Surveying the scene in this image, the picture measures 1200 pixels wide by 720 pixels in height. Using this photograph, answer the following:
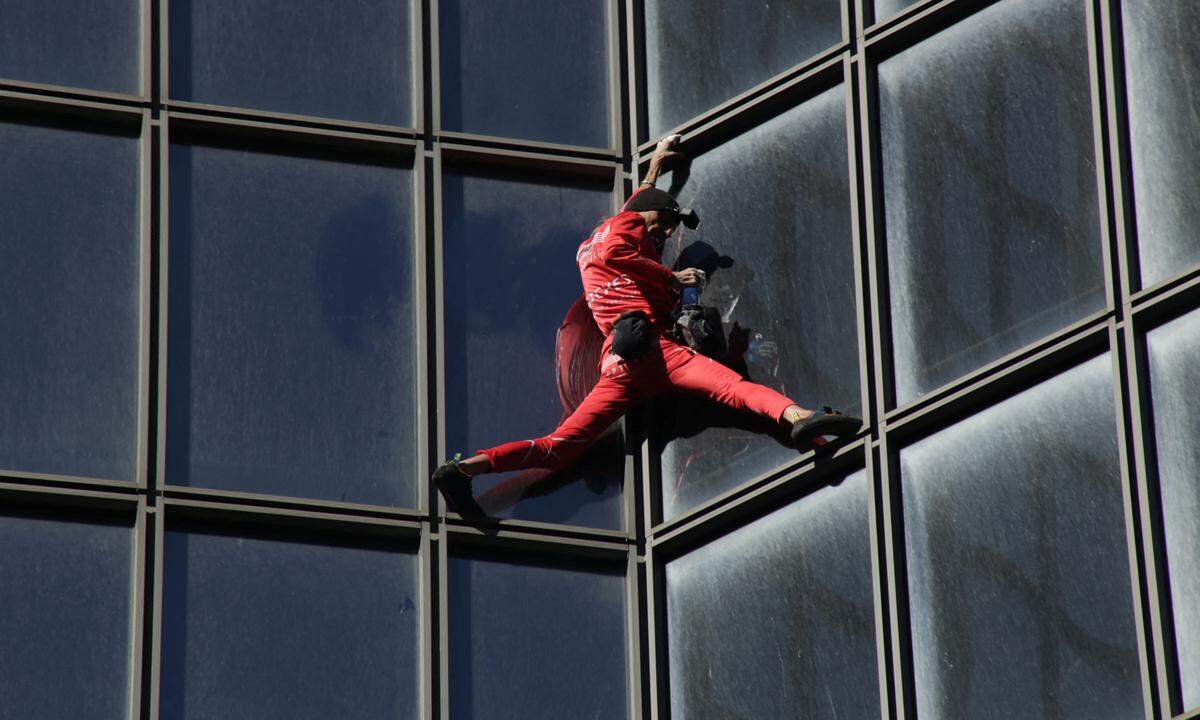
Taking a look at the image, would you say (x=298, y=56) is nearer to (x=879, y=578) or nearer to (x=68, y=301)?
(x=68, y=301)

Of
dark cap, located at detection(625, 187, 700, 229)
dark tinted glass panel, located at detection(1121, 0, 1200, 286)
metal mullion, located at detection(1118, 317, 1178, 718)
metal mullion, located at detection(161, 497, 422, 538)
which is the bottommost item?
metal mullion, located at detection(1118, 317, 1178, 718)

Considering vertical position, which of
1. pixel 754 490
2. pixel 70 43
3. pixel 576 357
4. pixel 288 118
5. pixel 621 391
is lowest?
pixel 754 490

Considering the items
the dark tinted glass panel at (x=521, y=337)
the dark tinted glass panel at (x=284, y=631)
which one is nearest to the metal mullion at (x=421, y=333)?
the dark tinted glass panel at (x=521, y=337)

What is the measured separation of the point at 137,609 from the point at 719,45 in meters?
5.42

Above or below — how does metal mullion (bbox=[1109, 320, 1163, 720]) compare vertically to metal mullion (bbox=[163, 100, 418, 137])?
below

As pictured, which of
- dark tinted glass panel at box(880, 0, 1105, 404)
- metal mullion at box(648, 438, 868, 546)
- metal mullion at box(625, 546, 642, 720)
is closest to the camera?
dark tinted glass panel at box(880, 0, 1105, 404)

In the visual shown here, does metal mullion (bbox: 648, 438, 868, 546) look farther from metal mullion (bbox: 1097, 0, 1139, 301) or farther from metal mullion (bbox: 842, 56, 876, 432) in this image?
metal mullion (bbox: 1097, 0, 1139, 301)

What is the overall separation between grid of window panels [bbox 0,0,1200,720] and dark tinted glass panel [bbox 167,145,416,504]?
3 centimetres

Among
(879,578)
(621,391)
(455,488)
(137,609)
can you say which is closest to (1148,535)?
(879,578)

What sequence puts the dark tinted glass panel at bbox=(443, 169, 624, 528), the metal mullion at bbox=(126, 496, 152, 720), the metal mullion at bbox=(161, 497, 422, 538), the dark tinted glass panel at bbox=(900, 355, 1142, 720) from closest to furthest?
the dark tinted glass panel at bbox=(900, 355, 1142, 720) → the metal mullion at bbox=(126, 496, 152, 720) → the metal mullion at bbox=(161, 497, 422, 538) → the dark tinted glass panel at bbox=(443, 169, 624, 528)

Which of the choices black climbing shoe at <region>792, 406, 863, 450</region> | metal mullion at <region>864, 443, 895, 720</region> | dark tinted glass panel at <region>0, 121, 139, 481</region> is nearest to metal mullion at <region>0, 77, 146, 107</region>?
dark tinted glass panel at <region>0, 121, 139, 481</region>

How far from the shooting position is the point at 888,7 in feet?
59.7

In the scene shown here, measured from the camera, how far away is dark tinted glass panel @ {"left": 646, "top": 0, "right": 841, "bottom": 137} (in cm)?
1869

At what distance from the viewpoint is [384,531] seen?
58.7ft
